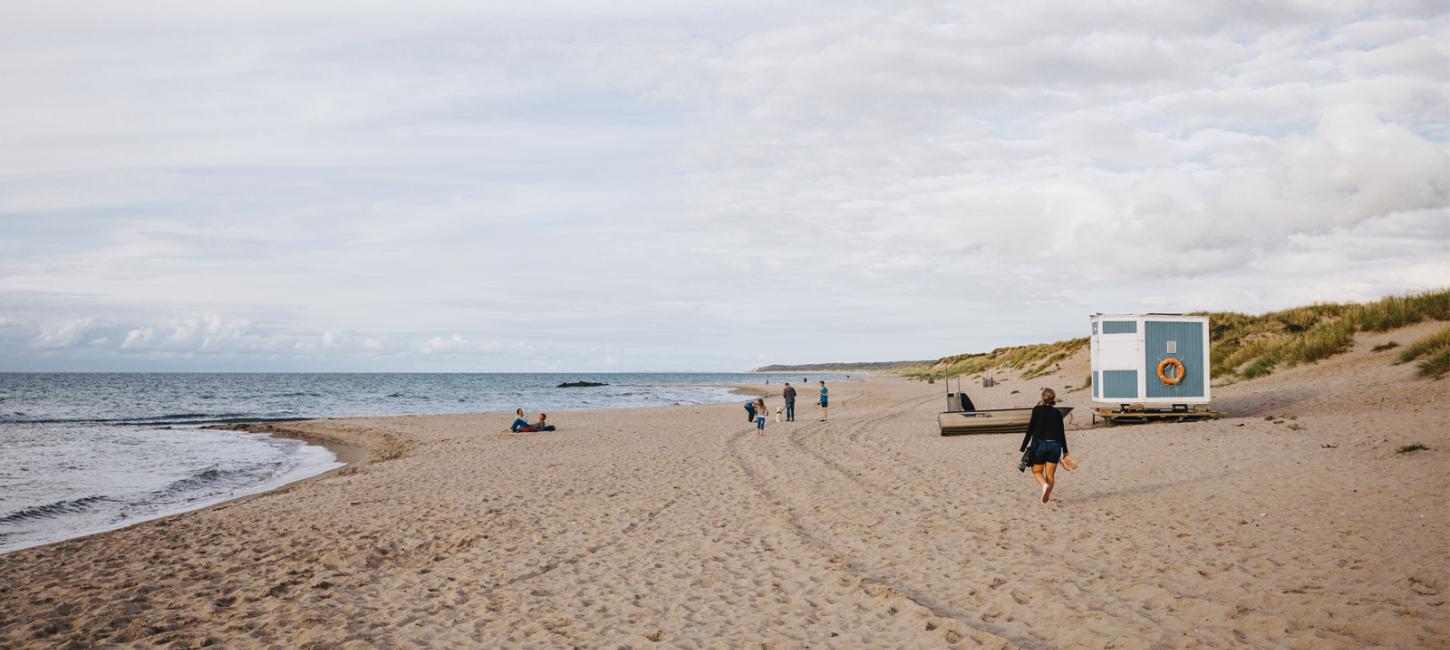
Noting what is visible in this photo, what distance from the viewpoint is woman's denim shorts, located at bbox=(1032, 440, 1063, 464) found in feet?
39.1

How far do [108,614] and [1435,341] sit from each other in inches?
1168

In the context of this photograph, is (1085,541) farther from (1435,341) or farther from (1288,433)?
(1435,341)

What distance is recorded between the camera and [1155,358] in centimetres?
2158

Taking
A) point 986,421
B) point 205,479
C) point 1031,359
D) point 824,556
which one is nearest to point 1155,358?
point 986,421

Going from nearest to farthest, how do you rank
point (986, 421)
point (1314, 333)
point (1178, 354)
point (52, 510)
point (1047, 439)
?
point (1047, 439), point (52, 510), point (1178, 354), point (986, 421), point (1314, 333)

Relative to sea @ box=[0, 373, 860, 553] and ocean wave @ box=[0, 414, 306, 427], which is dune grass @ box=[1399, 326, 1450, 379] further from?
ocean wave @ box=[0, 414, 306, 427]

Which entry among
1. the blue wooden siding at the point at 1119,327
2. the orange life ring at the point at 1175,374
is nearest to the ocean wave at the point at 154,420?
the blue wooden siding at the point at 1119,327

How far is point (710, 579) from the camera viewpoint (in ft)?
29.7

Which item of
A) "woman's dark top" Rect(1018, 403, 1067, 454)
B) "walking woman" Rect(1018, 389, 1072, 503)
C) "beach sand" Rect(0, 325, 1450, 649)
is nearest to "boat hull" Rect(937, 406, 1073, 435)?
"beach sand" Rect(0, 325, 1450, 649)

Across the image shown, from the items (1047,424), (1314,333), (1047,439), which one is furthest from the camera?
(1314,333)

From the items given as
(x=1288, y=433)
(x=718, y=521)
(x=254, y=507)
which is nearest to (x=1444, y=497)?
(x=1288, y=433)

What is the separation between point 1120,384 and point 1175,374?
1.34 m

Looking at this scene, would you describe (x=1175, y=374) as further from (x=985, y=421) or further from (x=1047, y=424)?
(x=1047, y=424)

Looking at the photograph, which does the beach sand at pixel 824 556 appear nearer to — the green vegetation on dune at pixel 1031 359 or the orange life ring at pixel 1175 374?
the orange life ring at pixel 1175 374
